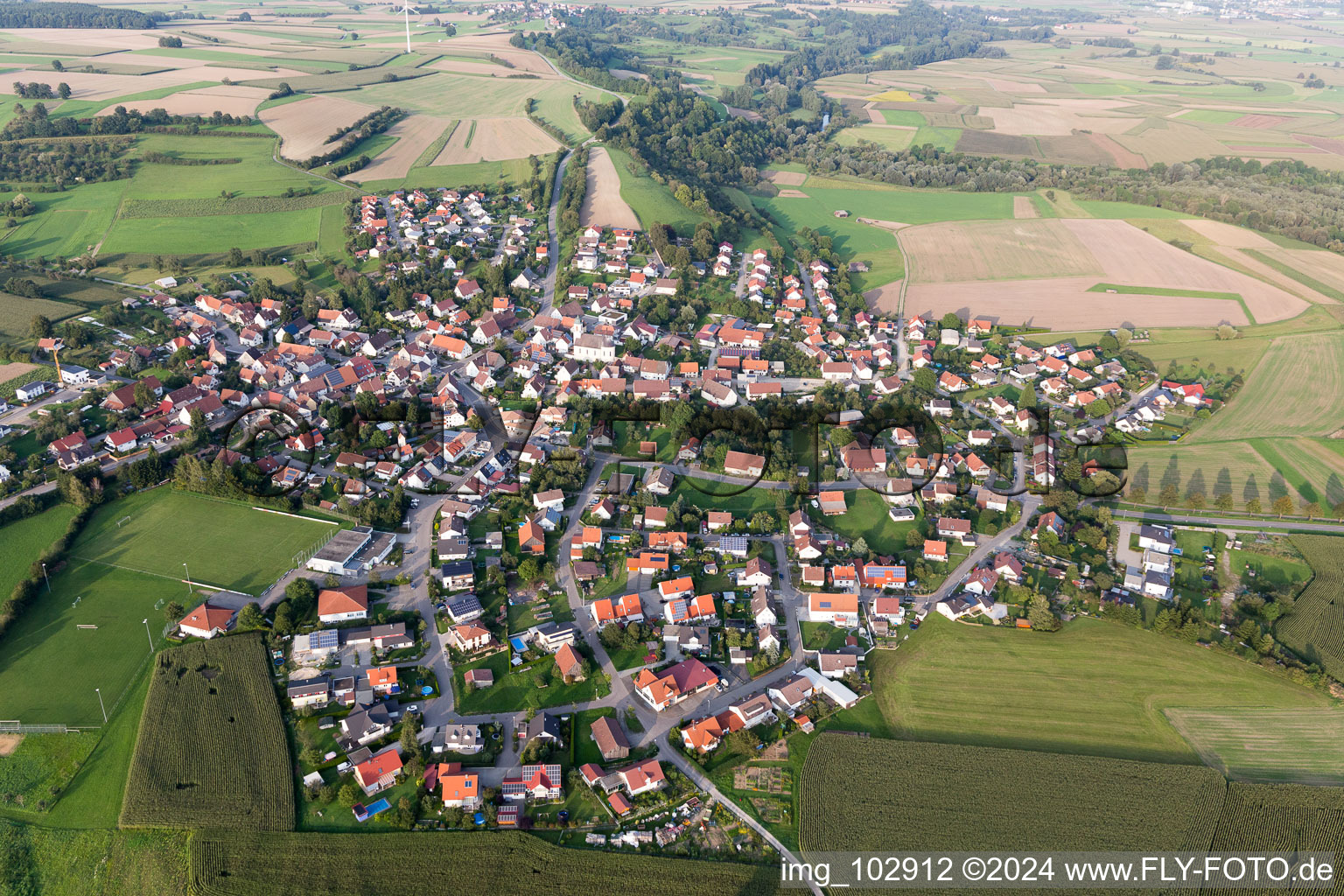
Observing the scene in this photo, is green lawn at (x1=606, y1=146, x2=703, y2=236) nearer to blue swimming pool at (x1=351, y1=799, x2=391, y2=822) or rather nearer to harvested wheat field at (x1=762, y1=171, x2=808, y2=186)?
harvested wheat field at (x1=762, y1=171, x2=808, y2=186)

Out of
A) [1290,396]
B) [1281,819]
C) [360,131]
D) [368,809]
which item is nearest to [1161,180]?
[1290,396]

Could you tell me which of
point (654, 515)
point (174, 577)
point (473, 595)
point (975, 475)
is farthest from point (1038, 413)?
point (174, 577)

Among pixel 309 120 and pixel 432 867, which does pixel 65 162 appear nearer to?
pixel 309 120

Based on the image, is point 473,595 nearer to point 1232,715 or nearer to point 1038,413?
point 1232,715

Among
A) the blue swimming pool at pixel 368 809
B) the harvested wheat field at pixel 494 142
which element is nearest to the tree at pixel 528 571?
the blue swimming pool at pixel 368 809

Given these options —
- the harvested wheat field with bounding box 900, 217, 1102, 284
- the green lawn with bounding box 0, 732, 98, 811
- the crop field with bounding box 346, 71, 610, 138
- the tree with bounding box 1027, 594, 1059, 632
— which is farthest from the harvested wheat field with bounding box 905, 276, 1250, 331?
the green lawn with bounding box 0, 732, 98, 811

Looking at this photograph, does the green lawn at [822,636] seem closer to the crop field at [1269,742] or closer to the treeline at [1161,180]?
the crop field at [1269,742]

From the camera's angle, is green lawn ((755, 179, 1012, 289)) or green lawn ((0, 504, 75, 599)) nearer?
green lawn ((0, 504, 75, 599))
